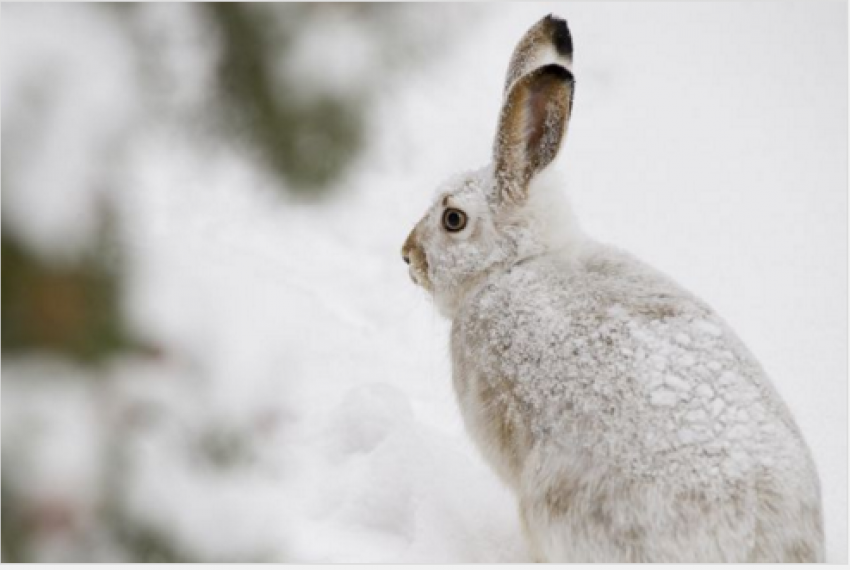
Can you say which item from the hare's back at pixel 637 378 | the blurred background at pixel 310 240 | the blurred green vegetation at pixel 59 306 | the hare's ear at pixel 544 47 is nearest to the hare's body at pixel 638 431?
the hare's back at pixel 637 378

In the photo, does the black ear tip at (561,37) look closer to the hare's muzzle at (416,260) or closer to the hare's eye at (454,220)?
the hare's eye at (454,220)

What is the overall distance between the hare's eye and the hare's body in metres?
0.27

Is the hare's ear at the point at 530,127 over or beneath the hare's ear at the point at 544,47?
beneath

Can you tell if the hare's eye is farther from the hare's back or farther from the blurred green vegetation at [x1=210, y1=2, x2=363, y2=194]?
the blurred green vegetation at [x1=210, y1=2, x2=363, y2=194]

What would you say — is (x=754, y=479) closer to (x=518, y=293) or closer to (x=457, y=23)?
(x=518, y=293)

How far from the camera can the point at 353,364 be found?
2.33m

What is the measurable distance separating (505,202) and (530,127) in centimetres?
17

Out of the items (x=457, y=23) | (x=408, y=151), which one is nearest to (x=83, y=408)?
(x=457, y=23)

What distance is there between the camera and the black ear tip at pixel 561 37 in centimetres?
184

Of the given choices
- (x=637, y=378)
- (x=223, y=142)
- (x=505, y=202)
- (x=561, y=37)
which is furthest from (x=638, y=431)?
(x=561, y=37)

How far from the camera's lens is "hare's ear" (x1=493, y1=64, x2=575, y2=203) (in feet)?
5.65

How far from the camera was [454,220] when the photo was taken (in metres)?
1.90

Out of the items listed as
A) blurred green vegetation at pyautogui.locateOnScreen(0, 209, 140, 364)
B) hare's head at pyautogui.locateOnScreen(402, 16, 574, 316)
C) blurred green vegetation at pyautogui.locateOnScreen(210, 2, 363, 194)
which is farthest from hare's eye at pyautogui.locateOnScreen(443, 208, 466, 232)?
blurred green vegetation at pyautogui.locateOnScreen(0, 209, 140, 364)

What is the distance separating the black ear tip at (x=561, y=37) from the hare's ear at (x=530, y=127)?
0.55ft
